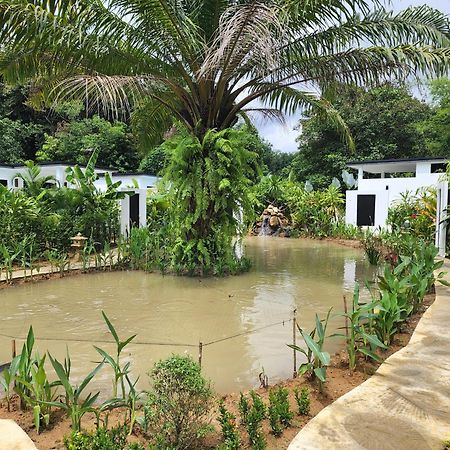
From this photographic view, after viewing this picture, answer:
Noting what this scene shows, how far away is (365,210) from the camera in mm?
18047

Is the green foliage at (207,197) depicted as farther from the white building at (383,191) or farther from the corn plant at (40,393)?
the white building at (383,191)

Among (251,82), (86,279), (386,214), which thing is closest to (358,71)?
(251,82)

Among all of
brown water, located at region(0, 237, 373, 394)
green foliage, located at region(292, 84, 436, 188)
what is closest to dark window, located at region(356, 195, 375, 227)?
brown water, located at region(0, 237, 373, 394)

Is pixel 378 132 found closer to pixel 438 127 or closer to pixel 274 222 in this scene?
pixel 438 127

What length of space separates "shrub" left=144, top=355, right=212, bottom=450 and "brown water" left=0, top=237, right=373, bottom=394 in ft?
3.84

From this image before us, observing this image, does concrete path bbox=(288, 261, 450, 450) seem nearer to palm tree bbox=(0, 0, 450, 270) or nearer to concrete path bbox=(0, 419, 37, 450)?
concrete path bbox=(0, 419, 37, 450)

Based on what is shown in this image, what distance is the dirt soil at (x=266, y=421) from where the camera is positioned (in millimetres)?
2555

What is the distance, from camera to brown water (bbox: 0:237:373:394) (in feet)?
13.9

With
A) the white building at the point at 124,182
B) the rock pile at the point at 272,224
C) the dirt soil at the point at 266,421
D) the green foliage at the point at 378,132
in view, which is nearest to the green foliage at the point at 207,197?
the white building at the point at 124,182

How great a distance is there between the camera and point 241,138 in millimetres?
8844

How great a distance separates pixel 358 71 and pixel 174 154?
399 cm

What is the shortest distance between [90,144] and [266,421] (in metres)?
25.1

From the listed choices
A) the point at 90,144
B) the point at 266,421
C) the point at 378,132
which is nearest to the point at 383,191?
the point at 378,132

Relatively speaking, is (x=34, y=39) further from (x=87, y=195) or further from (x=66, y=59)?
(x=87, y=195)
